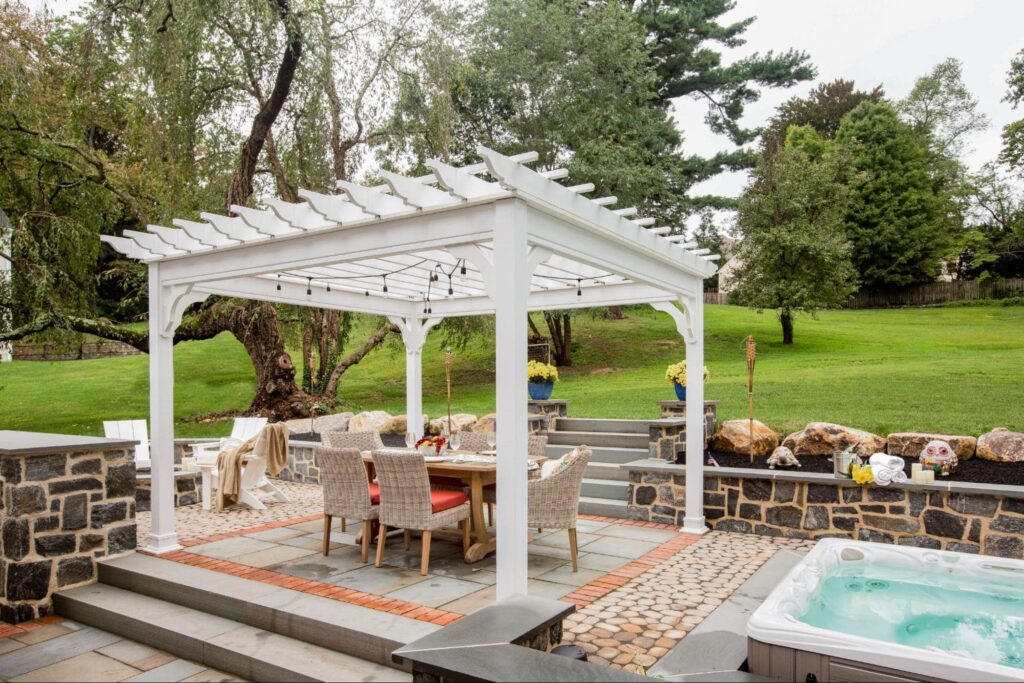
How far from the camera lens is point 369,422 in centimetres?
1037

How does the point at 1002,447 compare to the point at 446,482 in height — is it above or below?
above

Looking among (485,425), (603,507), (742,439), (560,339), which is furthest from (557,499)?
(560,339)

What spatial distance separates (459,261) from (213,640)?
3621 mm

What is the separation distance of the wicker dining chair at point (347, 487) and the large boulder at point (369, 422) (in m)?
4.87

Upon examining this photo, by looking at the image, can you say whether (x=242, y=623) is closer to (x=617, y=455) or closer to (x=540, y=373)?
(x=617, y=455)

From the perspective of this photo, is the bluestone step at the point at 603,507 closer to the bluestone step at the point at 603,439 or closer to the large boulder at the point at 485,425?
the bluestone step at the point at 603,439

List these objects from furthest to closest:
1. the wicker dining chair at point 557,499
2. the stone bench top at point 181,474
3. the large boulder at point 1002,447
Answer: the stone bench top at point 181,474
the large boulder at point 1002,447
the wicker dining chair at point 557,499

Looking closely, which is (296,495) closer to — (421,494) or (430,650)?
(421,494)

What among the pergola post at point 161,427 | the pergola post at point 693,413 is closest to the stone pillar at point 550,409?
the pergola post at point 693,413

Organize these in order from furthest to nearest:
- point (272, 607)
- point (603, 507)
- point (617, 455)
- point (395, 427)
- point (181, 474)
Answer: point (395, 427)
point (617, 455)
point (181, 474)
point (603, 507)
point (272, 607)

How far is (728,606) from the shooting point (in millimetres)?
4102

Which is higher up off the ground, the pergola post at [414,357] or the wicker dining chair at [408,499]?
the pergola post at [414,357]

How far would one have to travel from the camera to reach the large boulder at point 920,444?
21.0 feet

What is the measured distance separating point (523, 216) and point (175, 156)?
25.2ft
